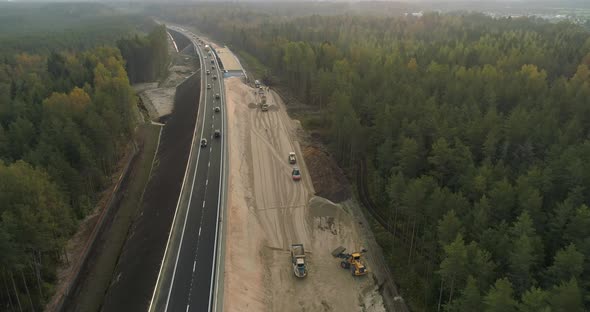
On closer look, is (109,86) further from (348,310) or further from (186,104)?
(348,310)

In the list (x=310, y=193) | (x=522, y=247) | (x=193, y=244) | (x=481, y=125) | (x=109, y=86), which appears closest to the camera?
(x=522, y=247)

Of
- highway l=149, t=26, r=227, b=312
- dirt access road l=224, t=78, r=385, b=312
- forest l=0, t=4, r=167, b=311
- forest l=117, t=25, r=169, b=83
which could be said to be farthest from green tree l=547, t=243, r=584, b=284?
forest l=117, t=25, r=169, b=83

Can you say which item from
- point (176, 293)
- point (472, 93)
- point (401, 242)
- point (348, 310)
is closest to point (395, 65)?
point (472, 93)

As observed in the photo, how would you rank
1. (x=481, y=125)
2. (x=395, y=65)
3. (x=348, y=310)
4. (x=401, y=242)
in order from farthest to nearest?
(x=395, y=65) < (x=481, y=125) < (x=401, y=242) < (x=348, y=310)

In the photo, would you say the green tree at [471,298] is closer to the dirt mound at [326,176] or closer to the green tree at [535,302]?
the green tree at [535,302]

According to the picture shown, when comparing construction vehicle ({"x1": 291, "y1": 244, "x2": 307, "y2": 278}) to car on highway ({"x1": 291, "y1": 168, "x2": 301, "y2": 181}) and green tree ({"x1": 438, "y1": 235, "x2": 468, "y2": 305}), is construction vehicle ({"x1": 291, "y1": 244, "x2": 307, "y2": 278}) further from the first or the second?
car on highway ({"x1": 291, "y1": 168, "x2": 301, "y2": 181})

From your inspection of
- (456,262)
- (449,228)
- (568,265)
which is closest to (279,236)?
(449,228)

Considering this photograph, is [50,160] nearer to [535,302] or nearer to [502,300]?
[502,300]
